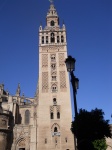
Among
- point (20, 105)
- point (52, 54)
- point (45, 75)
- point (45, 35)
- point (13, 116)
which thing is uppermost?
point (45, 35)

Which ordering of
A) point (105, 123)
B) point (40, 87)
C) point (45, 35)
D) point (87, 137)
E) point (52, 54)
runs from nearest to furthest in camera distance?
point (87, 137) < point (105, 123) < point (40, 87) < point (52, 54) < point (45, 35)

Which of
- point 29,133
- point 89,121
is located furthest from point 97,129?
point 29,133

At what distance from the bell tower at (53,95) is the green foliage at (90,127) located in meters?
11.9

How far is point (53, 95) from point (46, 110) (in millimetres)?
3210

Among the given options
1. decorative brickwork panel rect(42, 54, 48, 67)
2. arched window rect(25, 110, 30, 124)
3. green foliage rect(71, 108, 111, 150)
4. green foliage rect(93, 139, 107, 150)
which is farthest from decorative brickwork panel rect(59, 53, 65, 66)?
green foliage rect(93, 139, 107, 150)

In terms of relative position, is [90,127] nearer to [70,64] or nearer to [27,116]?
[70,64]

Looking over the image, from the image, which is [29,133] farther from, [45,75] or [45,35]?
[45,35]

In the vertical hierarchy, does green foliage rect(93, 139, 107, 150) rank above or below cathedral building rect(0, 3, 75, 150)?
below

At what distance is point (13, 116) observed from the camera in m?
42.3

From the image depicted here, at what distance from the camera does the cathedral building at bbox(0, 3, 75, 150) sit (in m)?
37.4

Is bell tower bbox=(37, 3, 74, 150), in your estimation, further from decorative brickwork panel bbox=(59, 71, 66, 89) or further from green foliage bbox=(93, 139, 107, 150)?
green foliage bbox=(93, 139, 107, 150)

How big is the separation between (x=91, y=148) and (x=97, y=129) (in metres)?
2.36

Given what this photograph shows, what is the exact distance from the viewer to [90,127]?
83.9ft

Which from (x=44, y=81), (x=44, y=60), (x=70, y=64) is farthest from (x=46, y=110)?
(x=70, y=64)
